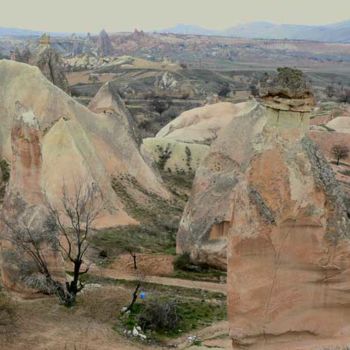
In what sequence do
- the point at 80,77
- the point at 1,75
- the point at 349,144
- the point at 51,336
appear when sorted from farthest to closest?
the point at 80,77 < the point at 349,144 < the point at 1,75 < the point at 51,336

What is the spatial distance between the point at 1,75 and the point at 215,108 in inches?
1003

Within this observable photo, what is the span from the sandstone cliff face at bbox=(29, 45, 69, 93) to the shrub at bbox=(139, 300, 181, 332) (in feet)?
81.0

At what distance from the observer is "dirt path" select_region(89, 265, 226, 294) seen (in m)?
20.4

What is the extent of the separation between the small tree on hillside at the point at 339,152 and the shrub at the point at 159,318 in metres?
36.5

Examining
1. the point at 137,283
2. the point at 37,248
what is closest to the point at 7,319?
the point at 37,248

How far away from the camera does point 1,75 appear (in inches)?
1212

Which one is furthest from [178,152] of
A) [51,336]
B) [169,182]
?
[51,336]

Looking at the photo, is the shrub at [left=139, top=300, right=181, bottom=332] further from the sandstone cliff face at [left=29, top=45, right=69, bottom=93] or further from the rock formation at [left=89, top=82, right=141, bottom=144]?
the sandstone cliff face at [left=29, top=45, right=69, bottom=93]

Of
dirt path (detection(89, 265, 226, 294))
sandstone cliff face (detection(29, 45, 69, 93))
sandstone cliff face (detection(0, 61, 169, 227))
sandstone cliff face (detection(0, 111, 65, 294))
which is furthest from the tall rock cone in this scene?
sandstone cliff face (detection(29, 45, 69, 93))

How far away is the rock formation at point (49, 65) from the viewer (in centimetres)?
3838

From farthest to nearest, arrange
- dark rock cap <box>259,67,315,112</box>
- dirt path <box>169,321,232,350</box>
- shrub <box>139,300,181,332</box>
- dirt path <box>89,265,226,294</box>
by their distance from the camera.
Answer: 1. dirt path <box>89,265,226,294</box>
2. shrub <box>139,300,181,332</box>
3. dirt path <box>169,321,232,350</box>
4. dark rock cap <box>259,67,315,112</box>

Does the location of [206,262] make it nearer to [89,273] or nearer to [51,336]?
[89,273]

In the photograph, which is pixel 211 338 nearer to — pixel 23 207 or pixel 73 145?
pixel 23 207

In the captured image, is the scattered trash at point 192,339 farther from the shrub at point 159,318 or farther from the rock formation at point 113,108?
the rock formation at point 113,108
